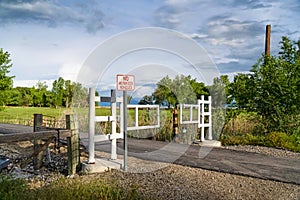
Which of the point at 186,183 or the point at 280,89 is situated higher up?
the point at 280,89

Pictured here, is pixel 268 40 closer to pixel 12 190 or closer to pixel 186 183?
pixel 186 183

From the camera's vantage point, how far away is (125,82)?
6.74m

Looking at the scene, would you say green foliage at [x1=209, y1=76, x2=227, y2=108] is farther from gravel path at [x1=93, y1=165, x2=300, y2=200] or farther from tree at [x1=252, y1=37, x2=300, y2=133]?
gravel path at [x1=93, y1=165, x2=300, y2=200]

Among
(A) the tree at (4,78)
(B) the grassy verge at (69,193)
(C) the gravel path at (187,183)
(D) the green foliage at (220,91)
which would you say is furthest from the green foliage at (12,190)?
(A) the tree at (4,78)

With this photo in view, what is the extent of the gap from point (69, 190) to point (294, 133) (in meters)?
9.09

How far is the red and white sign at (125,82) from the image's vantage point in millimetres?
6652

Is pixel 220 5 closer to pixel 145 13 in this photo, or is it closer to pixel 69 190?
pixel 145 13

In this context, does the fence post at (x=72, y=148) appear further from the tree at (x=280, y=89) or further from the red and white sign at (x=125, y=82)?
the tree at (x=280, y=89)

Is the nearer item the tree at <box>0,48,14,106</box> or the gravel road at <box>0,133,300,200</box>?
the gravel road at <box>0,133,300,200</box>

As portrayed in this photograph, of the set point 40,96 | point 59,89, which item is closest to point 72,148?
point 59,89

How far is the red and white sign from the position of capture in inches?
262

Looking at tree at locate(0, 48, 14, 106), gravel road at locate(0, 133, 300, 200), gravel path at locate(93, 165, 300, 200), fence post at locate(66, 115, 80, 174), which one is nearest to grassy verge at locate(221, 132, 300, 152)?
gravel road at locate(0, 133, 300, 200)

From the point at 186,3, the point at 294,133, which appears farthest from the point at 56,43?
the point at 294,133

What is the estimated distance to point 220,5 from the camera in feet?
35.1
